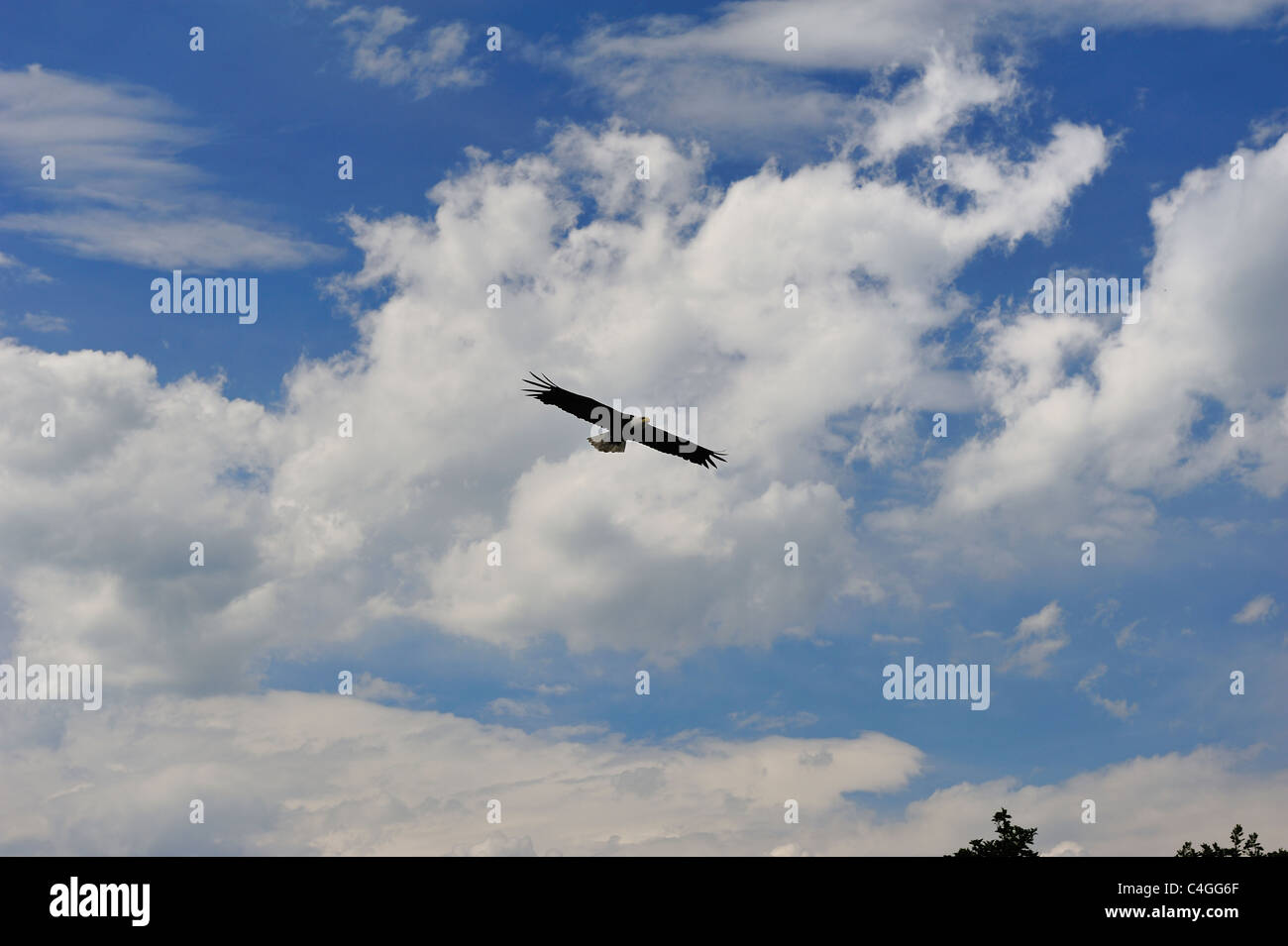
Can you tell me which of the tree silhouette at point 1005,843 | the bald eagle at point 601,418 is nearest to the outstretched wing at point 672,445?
the bald eagle at point 601,418

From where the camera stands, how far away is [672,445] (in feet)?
130

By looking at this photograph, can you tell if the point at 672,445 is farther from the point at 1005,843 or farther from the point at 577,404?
the point at 1005,843

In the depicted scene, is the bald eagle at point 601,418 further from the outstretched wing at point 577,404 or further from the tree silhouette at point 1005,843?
the tree silhouette at point 1005,843

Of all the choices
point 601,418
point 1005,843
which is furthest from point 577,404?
point 1005,843

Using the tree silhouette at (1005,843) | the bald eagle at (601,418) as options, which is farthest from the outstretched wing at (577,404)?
the tree silhouette at (1005,843)

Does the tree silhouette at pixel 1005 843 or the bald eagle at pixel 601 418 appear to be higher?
Answer: the bald eagle at pixel 601 418

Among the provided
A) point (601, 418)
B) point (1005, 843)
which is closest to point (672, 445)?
point (601, 418)

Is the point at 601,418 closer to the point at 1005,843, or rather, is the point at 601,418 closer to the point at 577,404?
the point at 577,404

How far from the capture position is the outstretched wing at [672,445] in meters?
37.7
